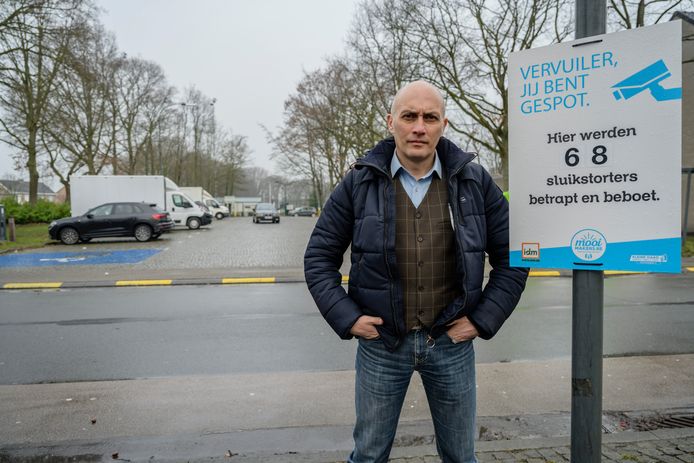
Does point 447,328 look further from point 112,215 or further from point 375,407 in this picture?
point 112,215

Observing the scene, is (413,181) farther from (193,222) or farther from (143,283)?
(193,222)

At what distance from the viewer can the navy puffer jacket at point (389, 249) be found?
2066 mm

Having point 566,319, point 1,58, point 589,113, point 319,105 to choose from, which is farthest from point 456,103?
point 589,113

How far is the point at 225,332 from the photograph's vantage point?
6781mm

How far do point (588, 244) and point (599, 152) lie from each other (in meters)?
0.35

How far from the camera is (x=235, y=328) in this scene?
7.00 meters

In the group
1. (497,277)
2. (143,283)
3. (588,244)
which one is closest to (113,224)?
(143,283)

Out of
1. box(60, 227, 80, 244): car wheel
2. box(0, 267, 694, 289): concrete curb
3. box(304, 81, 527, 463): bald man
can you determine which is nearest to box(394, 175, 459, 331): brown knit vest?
box(304, 81, 527, 463): bald man

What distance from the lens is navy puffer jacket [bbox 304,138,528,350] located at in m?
2.07

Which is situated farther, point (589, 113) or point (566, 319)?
point (566, 319)

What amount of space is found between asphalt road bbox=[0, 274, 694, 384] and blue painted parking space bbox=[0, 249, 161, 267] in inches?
187

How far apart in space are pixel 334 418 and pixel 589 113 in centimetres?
280

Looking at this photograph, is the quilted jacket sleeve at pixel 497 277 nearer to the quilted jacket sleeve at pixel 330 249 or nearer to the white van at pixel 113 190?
the quilted jacket sleeve at pixel 330 249

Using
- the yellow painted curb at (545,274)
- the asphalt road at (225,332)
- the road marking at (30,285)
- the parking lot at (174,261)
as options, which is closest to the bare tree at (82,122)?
the parking lot at (174,261)
